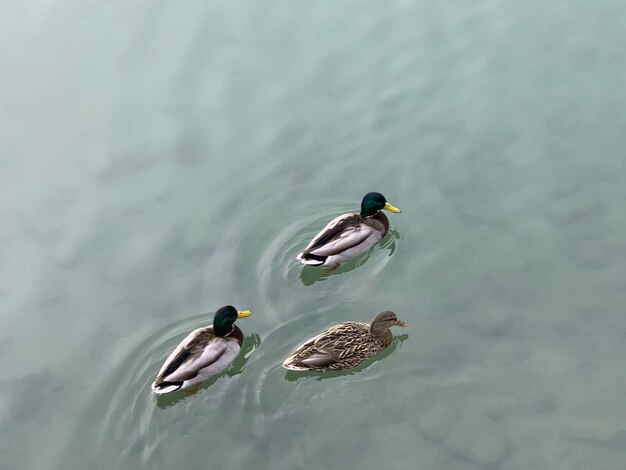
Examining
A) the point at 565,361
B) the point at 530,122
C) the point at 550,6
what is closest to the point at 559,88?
the point at 530,122

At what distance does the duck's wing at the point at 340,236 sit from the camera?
26.9 ft

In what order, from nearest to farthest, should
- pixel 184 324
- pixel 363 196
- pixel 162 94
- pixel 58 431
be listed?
1. pixel 58 431
2. pixel 184 324
3. pixel 363 196
4. pixel 162 94

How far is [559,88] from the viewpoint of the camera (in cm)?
962

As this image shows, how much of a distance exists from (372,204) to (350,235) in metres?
0.40

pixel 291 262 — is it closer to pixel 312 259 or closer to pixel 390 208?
pixel 312 259

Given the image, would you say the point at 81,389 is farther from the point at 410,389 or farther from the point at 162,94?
the point at 162,94

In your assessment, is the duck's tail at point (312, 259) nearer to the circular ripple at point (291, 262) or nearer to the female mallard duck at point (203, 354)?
the circular ripple at point (291, 262)

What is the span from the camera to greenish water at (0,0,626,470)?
691cm

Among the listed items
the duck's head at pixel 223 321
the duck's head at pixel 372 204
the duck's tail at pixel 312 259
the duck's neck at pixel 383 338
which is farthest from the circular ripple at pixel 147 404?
the duck's head at pixel 372 204

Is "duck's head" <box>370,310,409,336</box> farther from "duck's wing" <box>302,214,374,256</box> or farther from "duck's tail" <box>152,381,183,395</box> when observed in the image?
"duck's tail" <box>152,381,183,395</box>

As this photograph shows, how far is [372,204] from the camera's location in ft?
27.9

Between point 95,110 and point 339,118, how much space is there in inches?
112

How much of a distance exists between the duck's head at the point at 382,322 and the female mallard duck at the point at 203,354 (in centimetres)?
116

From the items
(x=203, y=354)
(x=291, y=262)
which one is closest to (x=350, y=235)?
(x=291, y=262)
